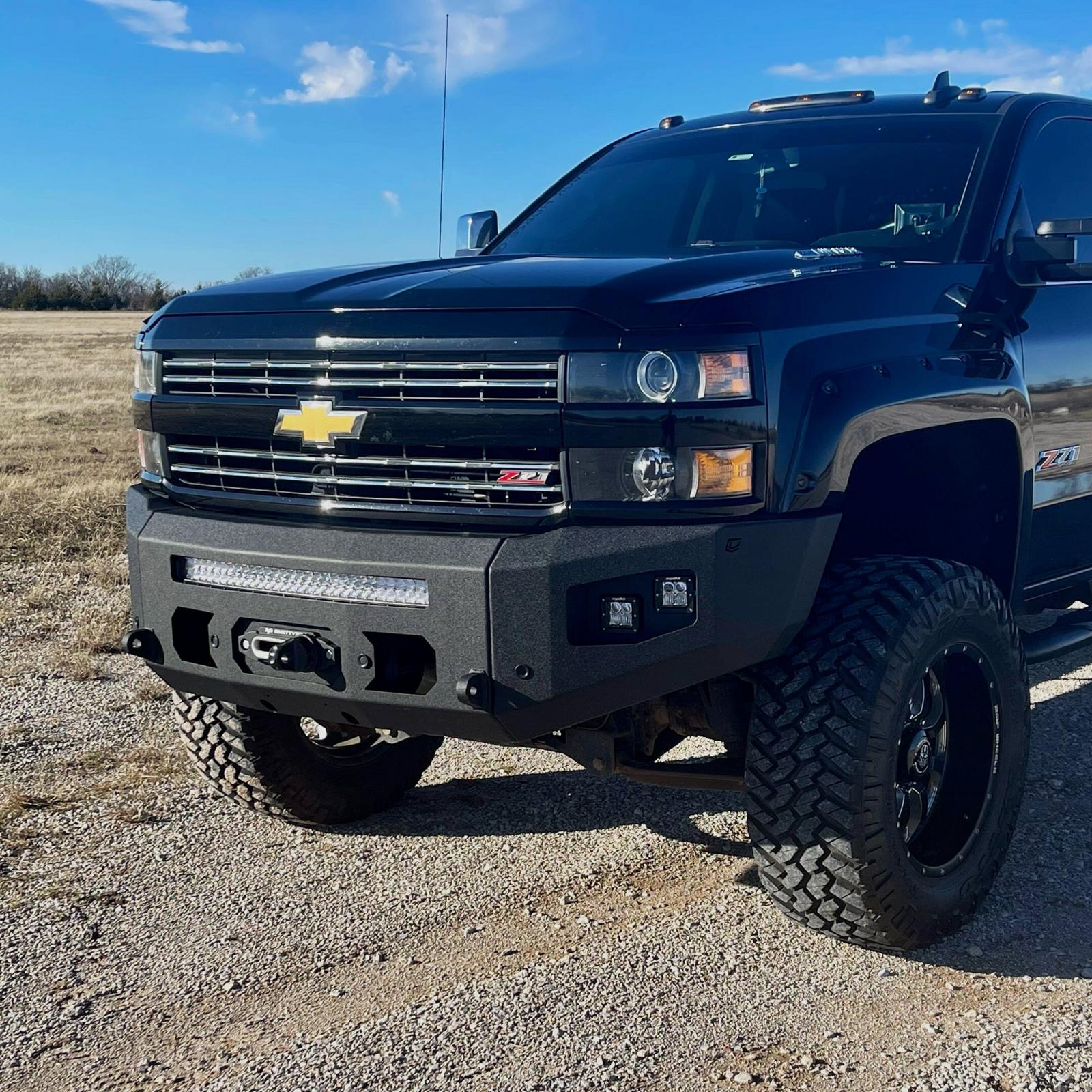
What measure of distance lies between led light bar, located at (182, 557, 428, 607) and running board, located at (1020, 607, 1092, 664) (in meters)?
1.94

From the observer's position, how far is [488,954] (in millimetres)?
3420

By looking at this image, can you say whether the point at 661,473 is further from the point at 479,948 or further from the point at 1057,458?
the point at 1057,458

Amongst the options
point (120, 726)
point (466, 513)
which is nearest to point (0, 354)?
point (120, 726)

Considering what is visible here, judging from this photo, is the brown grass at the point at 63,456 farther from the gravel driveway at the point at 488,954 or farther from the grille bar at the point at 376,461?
the grille bar at the point at 376,461

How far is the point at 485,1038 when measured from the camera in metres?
2.98

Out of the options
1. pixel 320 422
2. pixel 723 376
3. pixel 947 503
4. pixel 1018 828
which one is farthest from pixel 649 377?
pixel 1018 828

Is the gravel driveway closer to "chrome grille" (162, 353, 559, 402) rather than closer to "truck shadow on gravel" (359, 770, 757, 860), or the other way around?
"truck shadow on gravel" (359, 770, 757, 860)

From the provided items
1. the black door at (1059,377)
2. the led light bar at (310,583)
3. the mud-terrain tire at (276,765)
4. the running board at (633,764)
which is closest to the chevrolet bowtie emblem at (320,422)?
the led light bar at (310,583)

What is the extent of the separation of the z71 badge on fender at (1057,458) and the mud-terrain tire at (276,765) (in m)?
2.16

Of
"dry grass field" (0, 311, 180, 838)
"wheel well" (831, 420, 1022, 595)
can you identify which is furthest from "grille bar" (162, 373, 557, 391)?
"dry grass field" (0, 311, 180, 838)

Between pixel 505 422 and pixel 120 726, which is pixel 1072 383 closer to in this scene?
pixel 505 422

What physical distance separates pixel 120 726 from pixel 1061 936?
345cm

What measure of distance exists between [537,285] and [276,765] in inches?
69.9

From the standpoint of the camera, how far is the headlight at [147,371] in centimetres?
363
